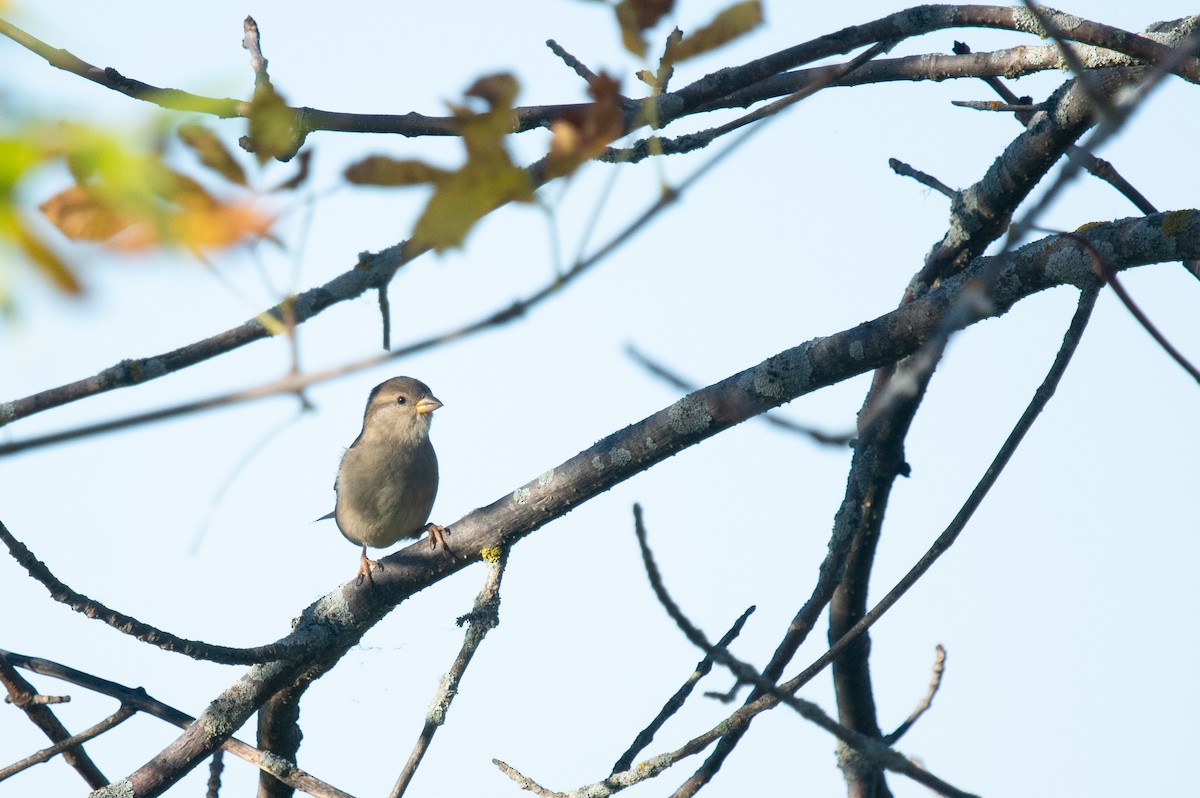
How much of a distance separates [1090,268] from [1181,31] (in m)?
1.07

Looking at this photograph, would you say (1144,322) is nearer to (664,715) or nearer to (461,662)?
(664,715)

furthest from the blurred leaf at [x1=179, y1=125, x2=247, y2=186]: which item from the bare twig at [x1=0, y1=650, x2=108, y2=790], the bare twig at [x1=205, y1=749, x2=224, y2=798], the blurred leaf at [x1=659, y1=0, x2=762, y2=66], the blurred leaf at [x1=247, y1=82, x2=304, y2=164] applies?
the bare twig at [x1=205, y1=749, x2=224, y2=798]

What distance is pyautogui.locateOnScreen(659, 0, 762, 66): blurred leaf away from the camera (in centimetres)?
158

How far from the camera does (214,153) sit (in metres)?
1.44

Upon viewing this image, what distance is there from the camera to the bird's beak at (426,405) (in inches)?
273

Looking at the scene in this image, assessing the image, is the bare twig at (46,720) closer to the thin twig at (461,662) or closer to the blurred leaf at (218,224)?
the thin twig at (461,662)

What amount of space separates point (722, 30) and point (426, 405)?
552 cm

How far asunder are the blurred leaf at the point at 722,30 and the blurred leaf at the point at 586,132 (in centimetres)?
18

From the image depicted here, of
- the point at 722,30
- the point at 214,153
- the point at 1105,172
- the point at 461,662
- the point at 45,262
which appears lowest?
the point at 45,262

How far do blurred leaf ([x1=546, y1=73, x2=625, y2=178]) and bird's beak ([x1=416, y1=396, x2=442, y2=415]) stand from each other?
554cm

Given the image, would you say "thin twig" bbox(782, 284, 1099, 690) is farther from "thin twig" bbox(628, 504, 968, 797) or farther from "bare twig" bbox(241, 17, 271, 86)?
"bare twig" bbox(241, 17, 271, 86)

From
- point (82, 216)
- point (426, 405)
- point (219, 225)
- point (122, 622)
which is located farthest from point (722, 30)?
point (426, 405)

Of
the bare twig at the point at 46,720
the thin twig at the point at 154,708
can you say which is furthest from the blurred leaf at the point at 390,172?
the bare twig at the point at 46,720

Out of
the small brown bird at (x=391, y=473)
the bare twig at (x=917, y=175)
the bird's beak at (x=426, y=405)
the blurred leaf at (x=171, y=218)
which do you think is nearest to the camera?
the blurred leaf at (x=171, y=218)
